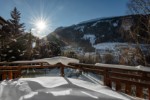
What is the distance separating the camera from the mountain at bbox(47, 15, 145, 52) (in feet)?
42.7

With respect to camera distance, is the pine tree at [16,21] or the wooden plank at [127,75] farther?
the pine tree at [16,21]

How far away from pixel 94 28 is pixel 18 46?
2350 inches

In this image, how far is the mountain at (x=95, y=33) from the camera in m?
13.0

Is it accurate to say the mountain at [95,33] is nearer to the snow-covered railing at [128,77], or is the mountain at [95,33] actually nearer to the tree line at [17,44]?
the snow-covered railing at [128,77]

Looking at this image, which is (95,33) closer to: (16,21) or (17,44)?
(16,21)

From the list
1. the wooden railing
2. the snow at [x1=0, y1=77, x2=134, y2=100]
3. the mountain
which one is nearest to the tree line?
the mountain

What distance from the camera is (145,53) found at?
11977 mm

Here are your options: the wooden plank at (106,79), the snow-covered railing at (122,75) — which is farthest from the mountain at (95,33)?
the wooden plank at (106,79)

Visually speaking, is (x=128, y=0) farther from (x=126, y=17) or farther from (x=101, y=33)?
(x=101, y=33)

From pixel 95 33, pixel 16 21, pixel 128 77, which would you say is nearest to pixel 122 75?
pixel 128 77

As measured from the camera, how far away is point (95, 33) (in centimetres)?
7162

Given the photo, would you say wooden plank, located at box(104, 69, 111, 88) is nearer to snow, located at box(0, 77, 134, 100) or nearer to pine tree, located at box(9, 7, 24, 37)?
snow, located at box(0, 77, 134, 100)

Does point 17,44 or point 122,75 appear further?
point 17,44

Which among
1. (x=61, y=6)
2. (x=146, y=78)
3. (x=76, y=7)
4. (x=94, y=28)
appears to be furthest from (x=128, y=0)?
(x=94, y=28)
